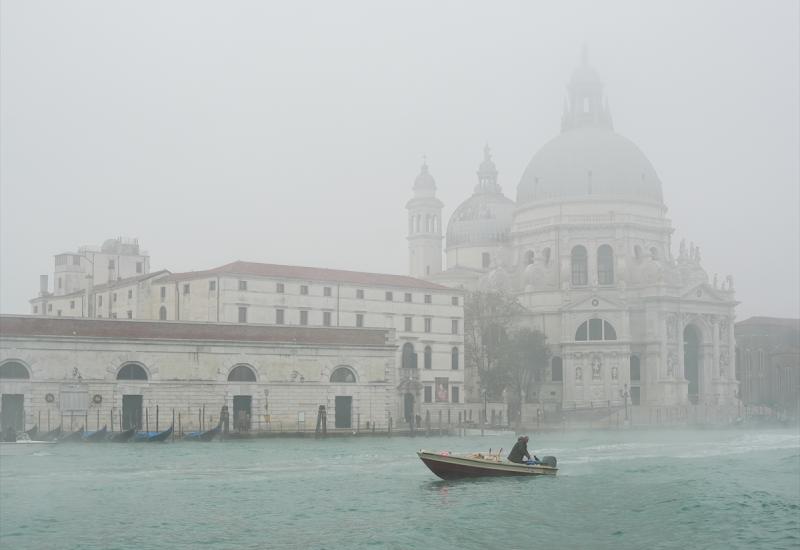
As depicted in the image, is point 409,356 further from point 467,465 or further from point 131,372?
point 467,465

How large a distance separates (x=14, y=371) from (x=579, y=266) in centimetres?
5468

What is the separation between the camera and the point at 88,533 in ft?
88.7

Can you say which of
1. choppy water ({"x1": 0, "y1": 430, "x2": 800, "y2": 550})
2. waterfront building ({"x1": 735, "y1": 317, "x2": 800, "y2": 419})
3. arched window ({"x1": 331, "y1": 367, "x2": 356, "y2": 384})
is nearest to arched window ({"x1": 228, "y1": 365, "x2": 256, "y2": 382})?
arched window ({"x1": 331, "y1": 367, "x2": 356, "y2": 384})

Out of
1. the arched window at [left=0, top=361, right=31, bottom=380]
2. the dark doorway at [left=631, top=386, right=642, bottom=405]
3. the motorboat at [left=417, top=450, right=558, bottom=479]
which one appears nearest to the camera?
the motorboat at [left=417, top=450, right=558, bottom=479]

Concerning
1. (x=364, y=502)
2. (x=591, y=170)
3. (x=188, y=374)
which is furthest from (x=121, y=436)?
(x=591, y=170)

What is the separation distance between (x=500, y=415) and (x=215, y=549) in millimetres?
50765

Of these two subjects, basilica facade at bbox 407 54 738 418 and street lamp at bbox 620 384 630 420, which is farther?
basilica facade at bbox 407 54 738 418

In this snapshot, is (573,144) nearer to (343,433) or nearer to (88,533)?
(343,433)

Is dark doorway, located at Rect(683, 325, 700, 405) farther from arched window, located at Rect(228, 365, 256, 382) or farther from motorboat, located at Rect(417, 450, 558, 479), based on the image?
motorboat, located at Rect(417, 450, 558, 479)

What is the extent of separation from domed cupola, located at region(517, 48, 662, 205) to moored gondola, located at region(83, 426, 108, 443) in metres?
54.8

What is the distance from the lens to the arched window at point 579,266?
313ft

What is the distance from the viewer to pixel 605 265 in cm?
9538

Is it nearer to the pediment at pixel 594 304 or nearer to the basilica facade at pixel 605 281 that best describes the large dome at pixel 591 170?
the basilica facade at pixel 605 281

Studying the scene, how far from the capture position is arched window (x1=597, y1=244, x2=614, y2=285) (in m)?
95.1
